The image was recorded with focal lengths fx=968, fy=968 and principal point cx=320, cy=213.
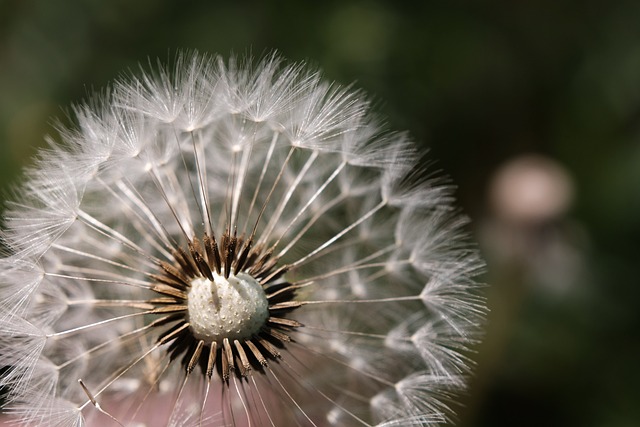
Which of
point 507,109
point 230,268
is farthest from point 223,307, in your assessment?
point 507,109

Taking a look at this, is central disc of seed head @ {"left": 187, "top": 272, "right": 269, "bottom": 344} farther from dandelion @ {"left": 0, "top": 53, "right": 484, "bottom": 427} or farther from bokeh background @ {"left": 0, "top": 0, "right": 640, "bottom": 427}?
bokeh background @ {"left": 0, "top": 0, "right": 640, "bottom": 427}

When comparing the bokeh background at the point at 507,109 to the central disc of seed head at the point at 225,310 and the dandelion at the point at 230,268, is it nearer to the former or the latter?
the dandelion at the point at 230,268

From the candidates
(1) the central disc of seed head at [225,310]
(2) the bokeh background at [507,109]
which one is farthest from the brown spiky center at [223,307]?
(2) the bokeh background at [507,109]

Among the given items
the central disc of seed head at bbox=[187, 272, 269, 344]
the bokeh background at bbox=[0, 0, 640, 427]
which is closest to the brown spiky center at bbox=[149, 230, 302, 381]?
the central disc of seed head at bbox=[187, 272, 269, 344]

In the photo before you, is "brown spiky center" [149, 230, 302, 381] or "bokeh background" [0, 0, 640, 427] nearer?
"brown spiky center" [149, 230, 302, 381]

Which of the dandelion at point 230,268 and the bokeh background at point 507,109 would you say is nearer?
the dandelion at point 230,268

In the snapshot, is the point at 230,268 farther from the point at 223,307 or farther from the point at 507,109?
the point at 507,109
